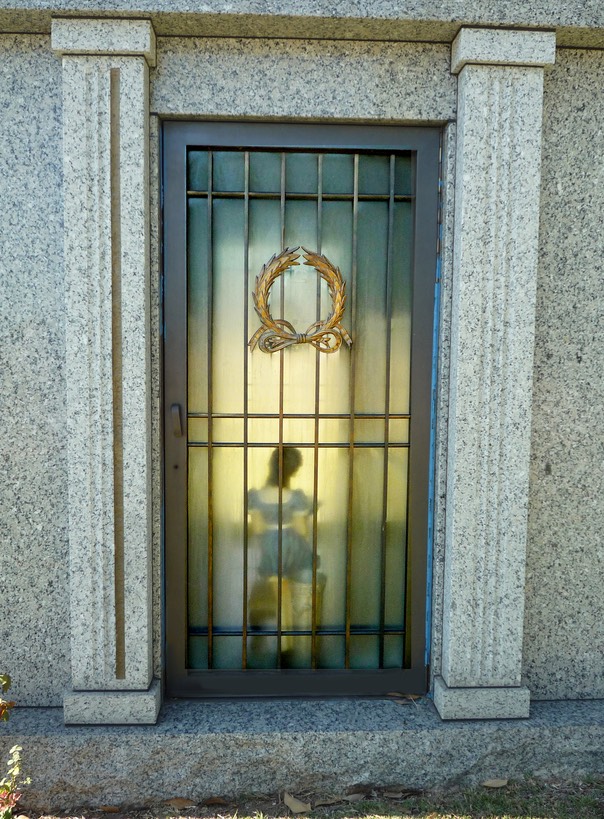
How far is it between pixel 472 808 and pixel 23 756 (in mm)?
2020

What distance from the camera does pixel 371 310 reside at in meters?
2.99

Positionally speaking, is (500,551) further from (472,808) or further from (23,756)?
(23,756)

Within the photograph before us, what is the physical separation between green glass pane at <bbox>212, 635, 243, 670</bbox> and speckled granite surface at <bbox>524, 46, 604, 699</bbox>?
4.73 ft

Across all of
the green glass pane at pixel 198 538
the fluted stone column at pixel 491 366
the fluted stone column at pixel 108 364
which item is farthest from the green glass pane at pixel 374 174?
the green glass pane at pixel 198 538

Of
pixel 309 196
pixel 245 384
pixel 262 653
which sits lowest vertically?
pixel 262 653

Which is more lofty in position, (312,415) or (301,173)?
(301,173)

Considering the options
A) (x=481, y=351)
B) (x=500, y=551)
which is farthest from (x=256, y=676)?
(x=481, y=351)

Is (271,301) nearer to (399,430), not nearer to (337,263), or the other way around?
(337,263)

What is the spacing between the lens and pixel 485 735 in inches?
111

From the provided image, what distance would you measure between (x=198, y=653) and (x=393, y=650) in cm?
99

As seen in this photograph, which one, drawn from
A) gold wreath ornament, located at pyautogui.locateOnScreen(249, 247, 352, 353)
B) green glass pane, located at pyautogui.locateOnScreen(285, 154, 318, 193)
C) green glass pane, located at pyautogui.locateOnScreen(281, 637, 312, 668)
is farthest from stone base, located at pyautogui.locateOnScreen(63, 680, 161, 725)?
green glass pane, located at pyautogui.locateOnScreen(285, 154, 318, 193)

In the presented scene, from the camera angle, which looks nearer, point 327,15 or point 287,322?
point 327,15

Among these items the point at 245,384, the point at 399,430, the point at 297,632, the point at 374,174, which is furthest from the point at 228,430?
the point at 374,174

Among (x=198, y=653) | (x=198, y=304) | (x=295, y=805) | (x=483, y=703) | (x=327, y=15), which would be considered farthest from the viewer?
(x=198, y=653)
